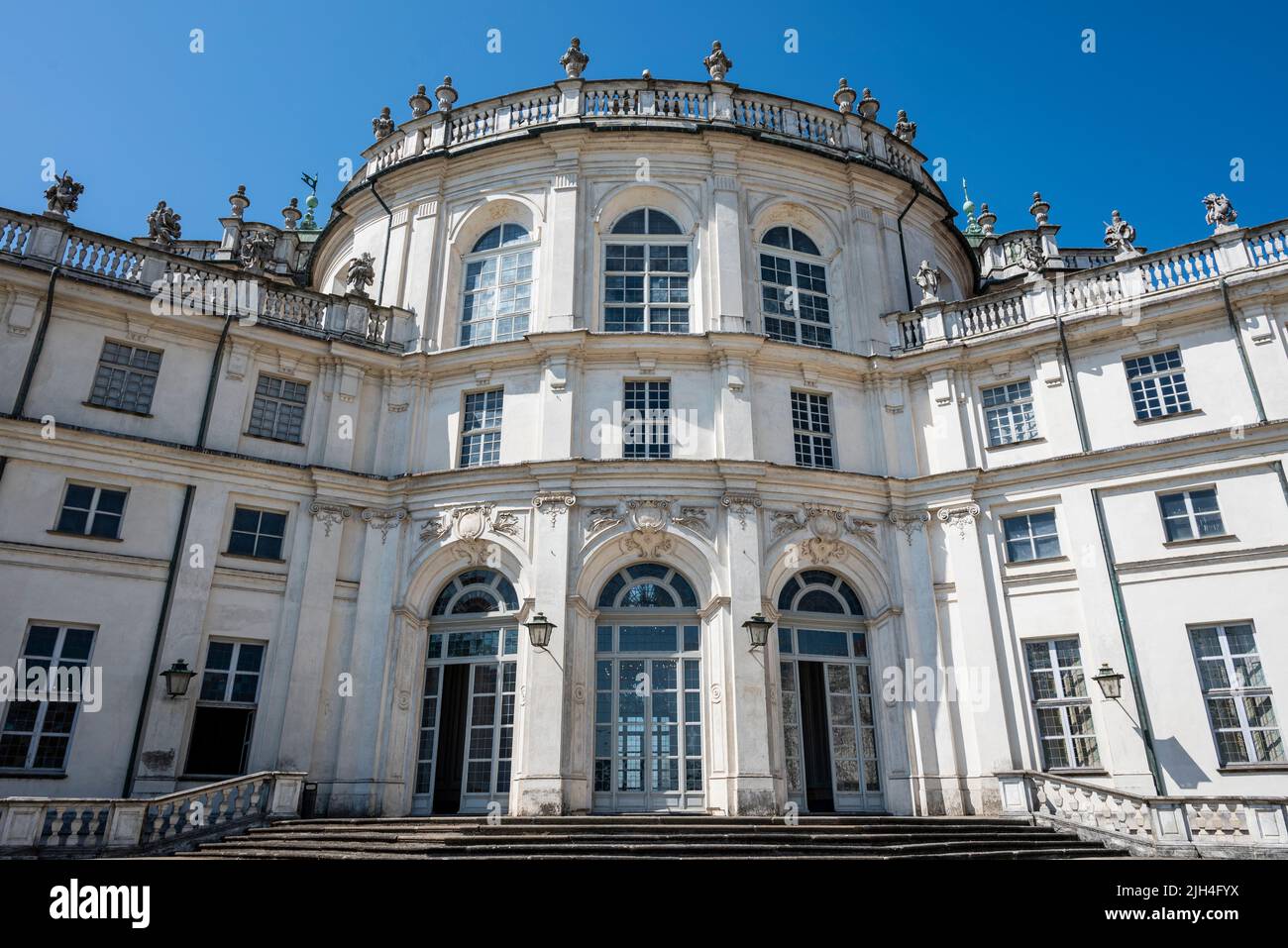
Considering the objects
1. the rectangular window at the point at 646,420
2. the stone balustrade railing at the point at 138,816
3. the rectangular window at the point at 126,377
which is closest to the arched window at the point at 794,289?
the rectangular window at the point at 646,420

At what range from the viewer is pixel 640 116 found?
20.7 meters

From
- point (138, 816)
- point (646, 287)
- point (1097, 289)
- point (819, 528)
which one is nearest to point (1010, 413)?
point (1097, 289)

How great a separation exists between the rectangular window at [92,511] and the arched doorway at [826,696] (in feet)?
43.7

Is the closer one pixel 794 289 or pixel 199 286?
pixel 199 286

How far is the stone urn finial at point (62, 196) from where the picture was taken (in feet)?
58.2

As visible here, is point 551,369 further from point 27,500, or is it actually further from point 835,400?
point 27,500

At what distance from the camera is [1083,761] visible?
15914 mm

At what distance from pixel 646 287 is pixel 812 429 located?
516cm

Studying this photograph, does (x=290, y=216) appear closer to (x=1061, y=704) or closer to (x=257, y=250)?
→ (x=257, y=250)

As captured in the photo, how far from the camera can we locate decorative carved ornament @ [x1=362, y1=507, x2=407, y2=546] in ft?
58.9

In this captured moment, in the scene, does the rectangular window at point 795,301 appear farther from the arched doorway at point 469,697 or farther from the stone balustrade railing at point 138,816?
the stone balustrade railing at point 138,816

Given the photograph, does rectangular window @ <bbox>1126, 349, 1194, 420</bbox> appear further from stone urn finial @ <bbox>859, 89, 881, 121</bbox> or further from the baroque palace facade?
stone urn finial @ <bbox>859, 89, 881, 121</bbox>
